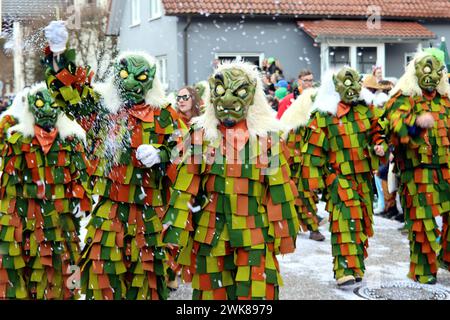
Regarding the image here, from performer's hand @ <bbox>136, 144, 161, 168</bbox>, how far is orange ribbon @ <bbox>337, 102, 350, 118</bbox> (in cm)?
237

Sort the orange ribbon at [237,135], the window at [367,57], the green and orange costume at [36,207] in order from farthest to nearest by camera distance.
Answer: the window at [367,57]
the green and orange costume at [36,207]
the orange ribbon at [237,135]

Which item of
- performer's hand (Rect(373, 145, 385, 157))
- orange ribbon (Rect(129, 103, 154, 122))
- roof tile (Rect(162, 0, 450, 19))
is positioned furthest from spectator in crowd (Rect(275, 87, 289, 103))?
orange ribbon (Rect(129, 103, 154, 122))

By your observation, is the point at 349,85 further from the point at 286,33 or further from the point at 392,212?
the point at 286,33

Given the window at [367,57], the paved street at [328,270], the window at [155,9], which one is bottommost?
the paved street at [328,270]

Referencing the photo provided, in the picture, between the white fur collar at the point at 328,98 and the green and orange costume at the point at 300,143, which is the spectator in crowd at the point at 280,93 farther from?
the white fur collar at the point at 328,98

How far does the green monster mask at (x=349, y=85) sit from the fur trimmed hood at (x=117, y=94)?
2.01 meters

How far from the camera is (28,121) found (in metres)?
6.01

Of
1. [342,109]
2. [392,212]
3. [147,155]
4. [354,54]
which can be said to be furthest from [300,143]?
[354,54]

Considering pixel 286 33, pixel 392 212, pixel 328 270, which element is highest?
pixel 286 33

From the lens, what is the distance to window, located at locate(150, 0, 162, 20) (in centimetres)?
1853

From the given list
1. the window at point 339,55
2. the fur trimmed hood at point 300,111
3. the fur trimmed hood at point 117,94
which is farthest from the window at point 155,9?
the fur trimmed hood at point 117,94

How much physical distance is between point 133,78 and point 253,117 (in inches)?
43.8

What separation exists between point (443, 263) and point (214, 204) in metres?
3.57

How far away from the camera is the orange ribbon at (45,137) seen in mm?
5965
